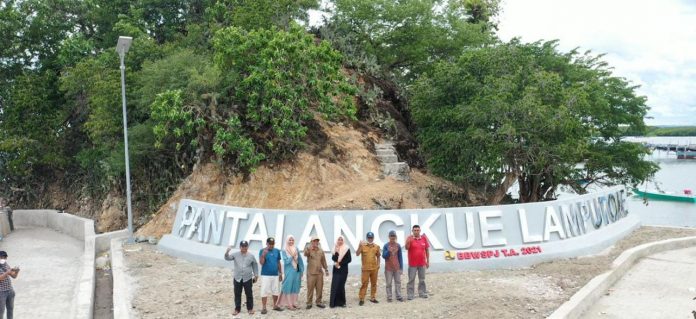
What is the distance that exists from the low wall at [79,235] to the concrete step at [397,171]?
10.0 metres

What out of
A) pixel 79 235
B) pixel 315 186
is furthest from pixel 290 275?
pixel 79 235

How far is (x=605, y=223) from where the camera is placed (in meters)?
18.6

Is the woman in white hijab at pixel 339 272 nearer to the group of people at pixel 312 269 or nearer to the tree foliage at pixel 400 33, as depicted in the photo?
the group of people at pixel 312 269

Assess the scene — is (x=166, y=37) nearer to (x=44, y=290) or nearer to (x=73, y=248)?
(x=73, y=248)

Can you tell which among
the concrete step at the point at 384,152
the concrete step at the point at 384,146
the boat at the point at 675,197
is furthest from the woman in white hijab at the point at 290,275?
the boat at the point at 675,197

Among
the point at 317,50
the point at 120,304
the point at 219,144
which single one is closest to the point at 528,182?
the point at 317,50

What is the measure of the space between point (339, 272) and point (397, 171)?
1055 cm

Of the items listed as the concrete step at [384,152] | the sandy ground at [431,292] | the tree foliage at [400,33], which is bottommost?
the sandy ground at [431,292]

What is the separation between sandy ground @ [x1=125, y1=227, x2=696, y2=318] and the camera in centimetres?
1130

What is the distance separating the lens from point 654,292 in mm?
13180

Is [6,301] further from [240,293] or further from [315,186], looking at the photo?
[315,186]

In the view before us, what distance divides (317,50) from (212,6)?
12559mm

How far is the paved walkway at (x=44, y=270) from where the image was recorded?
538 inches

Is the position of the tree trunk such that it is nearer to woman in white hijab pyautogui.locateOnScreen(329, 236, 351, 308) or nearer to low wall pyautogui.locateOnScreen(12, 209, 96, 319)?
woman in white hijab pyautogui.locateOnScreen(329, 236, 351, 308)
